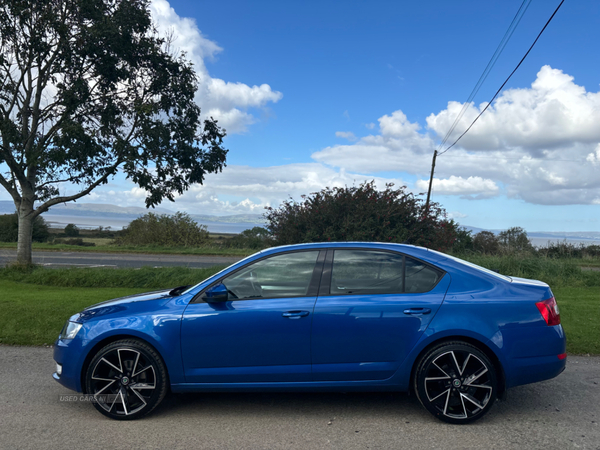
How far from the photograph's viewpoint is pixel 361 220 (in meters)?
12.4

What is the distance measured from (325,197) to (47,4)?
28.9 feet

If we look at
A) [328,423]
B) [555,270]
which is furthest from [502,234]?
[328,423]

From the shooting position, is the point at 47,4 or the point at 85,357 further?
the point at 47,4

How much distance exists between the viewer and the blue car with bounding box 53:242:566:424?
13.4 ft

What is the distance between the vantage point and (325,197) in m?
13.0

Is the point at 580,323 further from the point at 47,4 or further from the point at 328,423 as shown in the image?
the point at 47,4

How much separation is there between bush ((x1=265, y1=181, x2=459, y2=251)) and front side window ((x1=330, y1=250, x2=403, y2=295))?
7797 mm

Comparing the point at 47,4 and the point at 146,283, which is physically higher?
the point at 47,4

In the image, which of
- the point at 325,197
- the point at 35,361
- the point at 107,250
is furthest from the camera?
the point at 107,250

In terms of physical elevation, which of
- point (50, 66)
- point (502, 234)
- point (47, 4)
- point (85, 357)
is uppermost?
point (47, 4)

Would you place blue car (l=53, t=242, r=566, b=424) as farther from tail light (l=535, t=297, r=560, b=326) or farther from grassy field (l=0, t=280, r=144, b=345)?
grassy field (l=0, t=280, r=144, b=345)

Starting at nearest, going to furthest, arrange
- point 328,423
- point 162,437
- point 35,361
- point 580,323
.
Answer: point 162,437 < point 328,423 < point 35,361 < point 580,323

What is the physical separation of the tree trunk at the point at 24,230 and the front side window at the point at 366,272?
1245 cm

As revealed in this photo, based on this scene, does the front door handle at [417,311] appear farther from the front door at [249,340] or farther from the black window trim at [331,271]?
the front door at [249,340]
